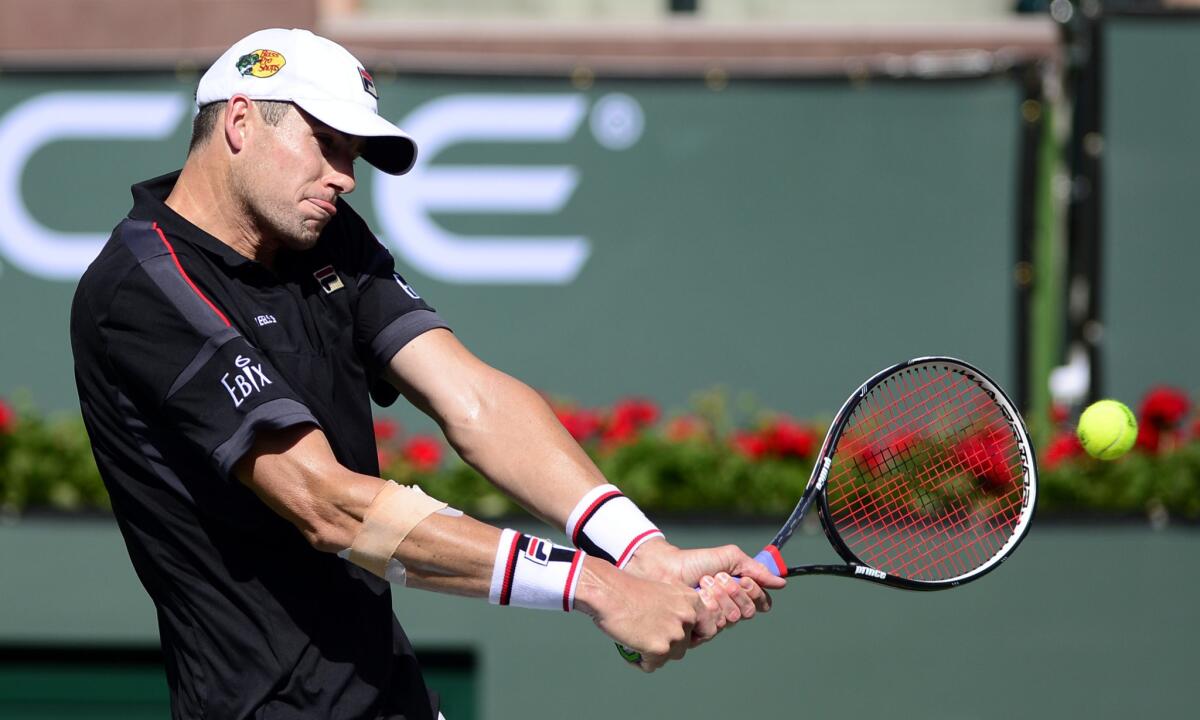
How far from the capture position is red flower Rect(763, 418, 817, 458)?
6031mm

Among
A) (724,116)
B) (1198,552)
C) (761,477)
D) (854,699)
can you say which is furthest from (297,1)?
(1198,552)

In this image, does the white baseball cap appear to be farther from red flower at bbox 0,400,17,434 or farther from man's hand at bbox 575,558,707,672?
red flower at bbox 0,400,17,434

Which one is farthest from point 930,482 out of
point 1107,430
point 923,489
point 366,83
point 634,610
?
point 366,83

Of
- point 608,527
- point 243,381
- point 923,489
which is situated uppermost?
point 243,381

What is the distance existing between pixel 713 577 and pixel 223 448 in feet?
3.56

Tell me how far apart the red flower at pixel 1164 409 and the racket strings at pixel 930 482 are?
26.5 inches

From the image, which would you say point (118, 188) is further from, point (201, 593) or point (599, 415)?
point (201, 593)

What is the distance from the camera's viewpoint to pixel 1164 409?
609cm

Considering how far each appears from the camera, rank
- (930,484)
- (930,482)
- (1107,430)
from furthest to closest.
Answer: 1. (930,484)
2. (930,482)
3. (1107,430)

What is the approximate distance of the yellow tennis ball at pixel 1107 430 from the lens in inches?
168

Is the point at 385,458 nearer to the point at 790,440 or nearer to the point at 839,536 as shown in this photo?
the point at 790,440

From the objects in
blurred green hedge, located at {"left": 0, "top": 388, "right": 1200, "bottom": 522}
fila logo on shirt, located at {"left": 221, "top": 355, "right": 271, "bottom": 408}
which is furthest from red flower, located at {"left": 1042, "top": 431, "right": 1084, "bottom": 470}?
fila logo on shirt, located at {"left": 221, "top": 355, "right": 271, "bottom": 408}

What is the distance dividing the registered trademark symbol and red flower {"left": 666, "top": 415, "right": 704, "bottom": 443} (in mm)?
1296

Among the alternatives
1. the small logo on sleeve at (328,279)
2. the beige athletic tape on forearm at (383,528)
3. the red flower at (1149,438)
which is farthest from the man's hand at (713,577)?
the red flower at (1149,438)
